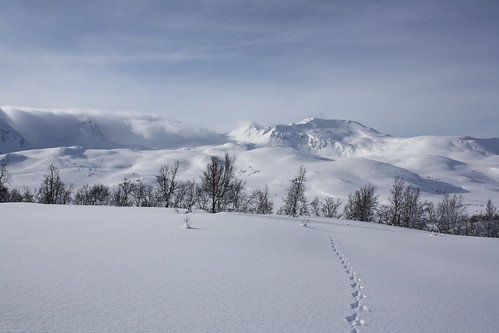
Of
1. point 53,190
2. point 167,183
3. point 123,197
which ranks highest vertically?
point 167,183

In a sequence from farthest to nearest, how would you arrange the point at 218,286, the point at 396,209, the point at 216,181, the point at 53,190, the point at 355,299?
1. the point at 53,190
2. the point at 396,209
3. the point at 216,181
4. the point at 355,299
5. the point at 218,286

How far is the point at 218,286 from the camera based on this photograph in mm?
6633

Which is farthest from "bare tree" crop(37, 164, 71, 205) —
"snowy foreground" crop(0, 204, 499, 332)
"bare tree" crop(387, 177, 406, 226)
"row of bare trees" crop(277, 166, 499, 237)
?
"bare tree" crop(387, 177, 406, 226)

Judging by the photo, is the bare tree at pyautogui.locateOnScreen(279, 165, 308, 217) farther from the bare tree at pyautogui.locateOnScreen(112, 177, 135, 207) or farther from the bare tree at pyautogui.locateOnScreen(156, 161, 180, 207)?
the bare tree at pyautogui.locateOnScreen(112, 177, 135, 207)

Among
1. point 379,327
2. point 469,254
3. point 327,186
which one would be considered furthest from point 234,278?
point 327,186

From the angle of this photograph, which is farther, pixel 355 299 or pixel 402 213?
pixel 402 213

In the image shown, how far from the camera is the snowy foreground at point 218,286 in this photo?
4.96 metres

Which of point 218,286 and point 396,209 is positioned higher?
point 396,209

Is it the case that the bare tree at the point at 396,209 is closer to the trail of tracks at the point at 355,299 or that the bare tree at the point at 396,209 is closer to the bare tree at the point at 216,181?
the bare tree at the point at 216,181

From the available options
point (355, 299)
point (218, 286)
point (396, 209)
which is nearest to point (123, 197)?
point (396, 209)

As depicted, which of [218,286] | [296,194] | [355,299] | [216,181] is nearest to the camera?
[218,286]

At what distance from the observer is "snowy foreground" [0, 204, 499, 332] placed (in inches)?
195

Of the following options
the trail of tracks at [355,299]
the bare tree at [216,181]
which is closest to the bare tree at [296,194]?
the bare tree at [216,181]

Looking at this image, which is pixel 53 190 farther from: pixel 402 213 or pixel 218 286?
pixel 402 213
